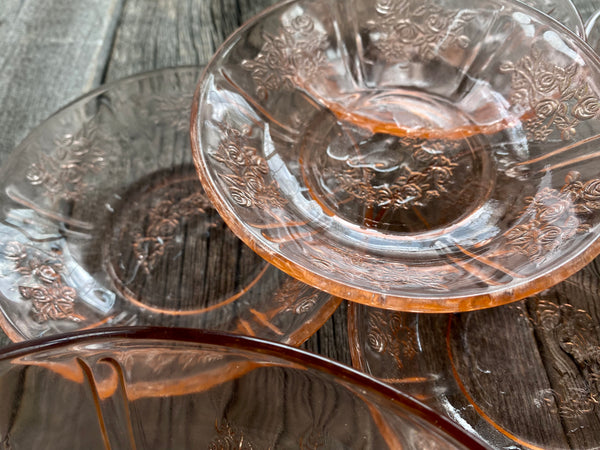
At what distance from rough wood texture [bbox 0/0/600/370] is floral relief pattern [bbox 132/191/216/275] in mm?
317

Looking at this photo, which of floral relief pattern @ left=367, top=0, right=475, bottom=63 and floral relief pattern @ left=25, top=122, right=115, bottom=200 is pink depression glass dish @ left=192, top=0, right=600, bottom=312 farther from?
floral relief pattern @ left=25, top=122, right=115, bottom=200

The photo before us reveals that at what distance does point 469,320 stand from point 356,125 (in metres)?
0.30

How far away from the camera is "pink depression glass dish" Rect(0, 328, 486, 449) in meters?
0.44

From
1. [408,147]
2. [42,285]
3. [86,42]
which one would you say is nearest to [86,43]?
[86,42]

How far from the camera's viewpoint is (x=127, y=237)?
2.97ft

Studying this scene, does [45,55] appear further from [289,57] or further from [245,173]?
[245,173]

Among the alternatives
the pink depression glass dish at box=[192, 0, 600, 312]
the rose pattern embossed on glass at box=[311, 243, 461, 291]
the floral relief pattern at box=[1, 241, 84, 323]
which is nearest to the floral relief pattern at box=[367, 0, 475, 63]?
the pink depression glass dish at box=[192, 0, 600, 312]

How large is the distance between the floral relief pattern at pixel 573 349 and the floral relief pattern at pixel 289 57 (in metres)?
0.45

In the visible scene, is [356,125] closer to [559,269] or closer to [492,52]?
[492,52]

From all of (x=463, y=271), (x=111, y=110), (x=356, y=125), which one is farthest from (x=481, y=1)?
(x=111, y=110)

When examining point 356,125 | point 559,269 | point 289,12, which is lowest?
point 559,269

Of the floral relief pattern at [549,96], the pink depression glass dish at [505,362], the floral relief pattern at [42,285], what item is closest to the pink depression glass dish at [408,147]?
the floral relief pattern at [549,96]

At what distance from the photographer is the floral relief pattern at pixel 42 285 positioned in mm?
770

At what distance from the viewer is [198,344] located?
45 cm
